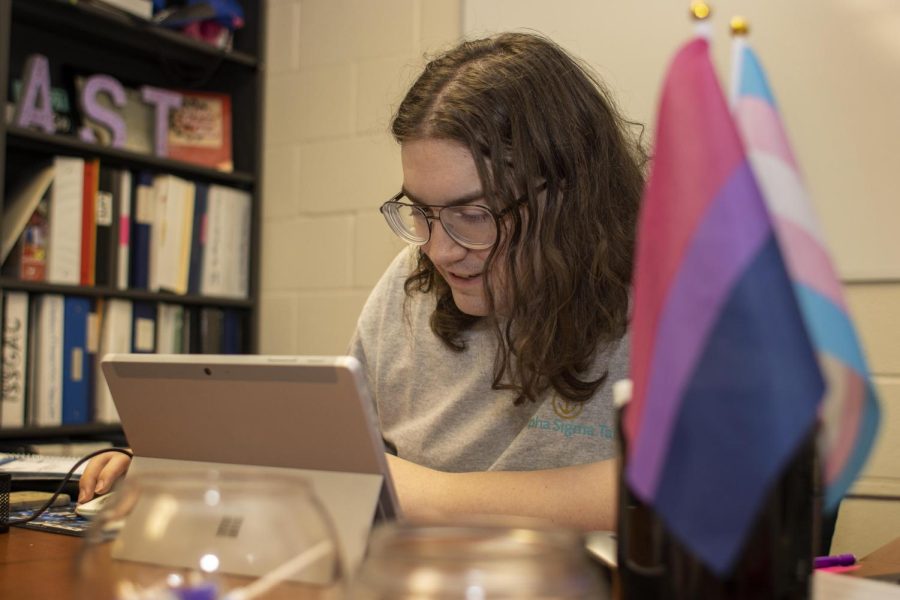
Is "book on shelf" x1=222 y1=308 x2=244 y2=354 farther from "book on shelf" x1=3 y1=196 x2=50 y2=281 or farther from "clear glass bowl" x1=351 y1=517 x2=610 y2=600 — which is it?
"clear glass bowl" x1=351 y1=517 x2=610 y2=600

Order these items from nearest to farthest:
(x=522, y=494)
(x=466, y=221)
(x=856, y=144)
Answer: (x=522, y=494) → (x=466, y=221) → (x=856, y=144)

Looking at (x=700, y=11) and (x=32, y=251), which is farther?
(x=32, y=251)

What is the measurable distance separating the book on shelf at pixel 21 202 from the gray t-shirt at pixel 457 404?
0.99 m

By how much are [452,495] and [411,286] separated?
512mm

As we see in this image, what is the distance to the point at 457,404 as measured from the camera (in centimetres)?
144

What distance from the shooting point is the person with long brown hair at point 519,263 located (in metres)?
1.22

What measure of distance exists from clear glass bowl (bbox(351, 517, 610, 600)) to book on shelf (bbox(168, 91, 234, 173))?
225 cm

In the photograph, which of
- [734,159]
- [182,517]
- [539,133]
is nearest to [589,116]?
[539,133]

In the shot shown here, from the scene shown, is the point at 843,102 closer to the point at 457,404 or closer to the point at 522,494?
the point at 457,404

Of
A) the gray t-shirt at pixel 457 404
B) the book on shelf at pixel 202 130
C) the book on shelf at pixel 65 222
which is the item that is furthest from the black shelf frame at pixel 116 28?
the gray t-shirt at pixel 457 404

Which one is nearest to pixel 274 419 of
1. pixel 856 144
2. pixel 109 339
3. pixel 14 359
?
pixel 856 144

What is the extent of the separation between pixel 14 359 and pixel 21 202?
0.36m

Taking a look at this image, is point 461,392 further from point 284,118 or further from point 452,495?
point 284,118

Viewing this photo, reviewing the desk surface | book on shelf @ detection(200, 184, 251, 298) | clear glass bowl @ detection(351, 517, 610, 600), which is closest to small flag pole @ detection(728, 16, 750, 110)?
clear glass bowl @ detection(351, 517, 610, 600)
